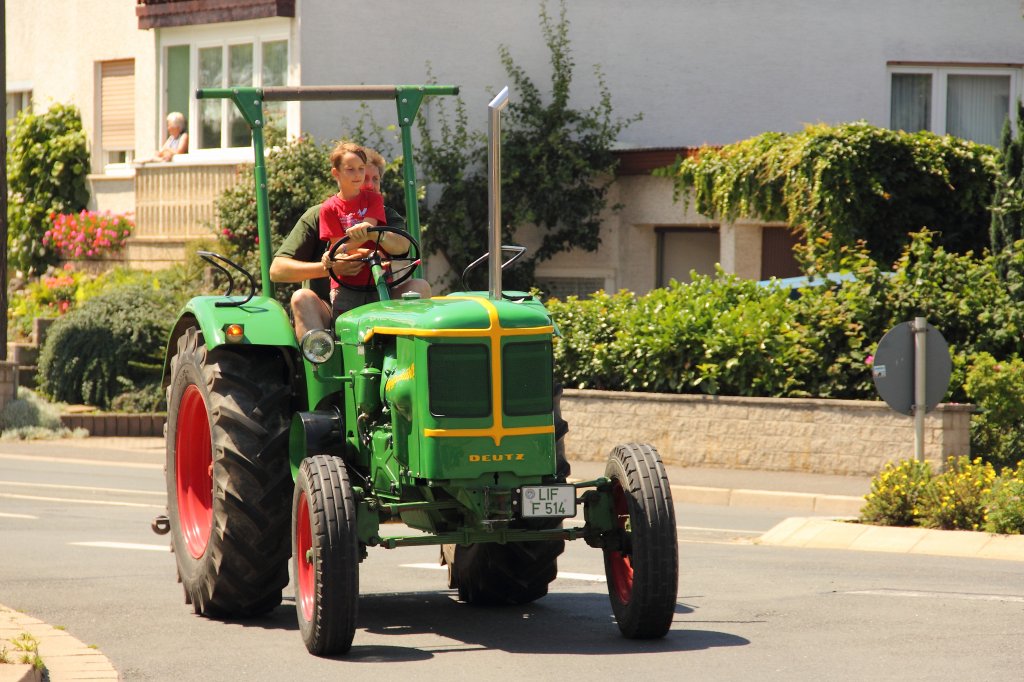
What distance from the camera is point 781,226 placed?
25.2 m

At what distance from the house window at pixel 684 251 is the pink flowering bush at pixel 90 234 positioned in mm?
8681

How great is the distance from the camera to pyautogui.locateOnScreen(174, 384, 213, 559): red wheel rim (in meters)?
9.60

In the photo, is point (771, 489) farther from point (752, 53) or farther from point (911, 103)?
point (911, 103)

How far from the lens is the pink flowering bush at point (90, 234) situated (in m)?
28.2

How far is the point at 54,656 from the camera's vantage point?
7.57m

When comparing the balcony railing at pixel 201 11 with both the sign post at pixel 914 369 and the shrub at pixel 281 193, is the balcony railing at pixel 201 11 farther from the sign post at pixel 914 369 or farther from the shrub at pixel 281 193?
the sign post at pixel 914 369

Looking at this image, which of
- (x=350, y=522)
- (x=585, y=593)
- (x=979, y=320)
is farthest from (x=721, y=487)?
(x=350, y=522)

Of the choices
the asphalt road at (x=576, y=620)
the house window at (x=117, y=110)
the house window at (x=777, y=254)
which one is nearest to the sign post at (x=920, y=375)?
the asphalt road at (x=576, y=620)

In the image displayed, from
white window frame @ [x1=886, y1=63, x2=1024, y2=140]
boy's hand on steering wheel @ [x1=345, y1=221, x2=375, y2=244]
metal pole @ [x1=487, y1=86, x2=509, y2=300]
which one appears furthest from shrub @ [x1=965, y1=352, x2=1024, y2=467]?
white window frame @ [x1=886, y1=63, x2=1024, y2=140]

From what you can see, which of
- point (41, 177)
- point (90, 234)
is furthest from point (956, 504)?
point (41, 177)

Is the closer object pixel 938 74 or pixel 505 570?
pixel 505 570

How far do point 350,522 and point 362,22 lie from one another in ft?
65.0

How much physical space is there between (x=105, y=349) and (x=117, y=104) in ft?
26.0

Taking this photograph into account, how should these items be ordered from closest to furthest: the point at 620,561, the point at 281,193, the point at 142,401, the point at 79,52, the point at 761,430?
the point at 620,561, the point at 761,430, the point at 142,401, the point at 281,193, the point at 79,52
